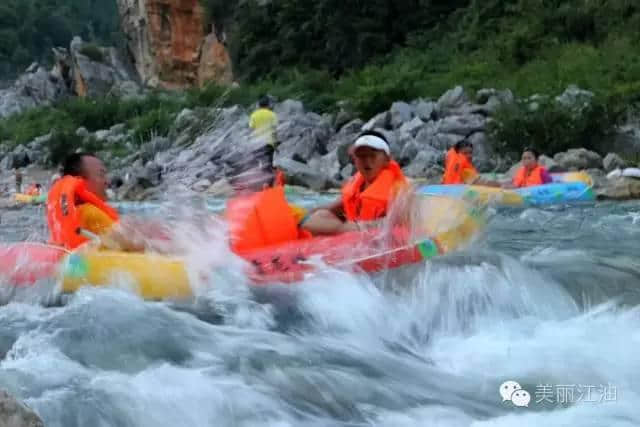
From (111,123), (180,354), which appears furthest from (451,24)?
(180,354)

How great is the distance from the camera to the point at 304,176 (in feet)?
52.8

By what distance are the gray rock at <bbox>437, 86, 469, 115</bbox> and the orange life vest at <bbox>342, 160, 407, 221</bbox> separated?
12.7m

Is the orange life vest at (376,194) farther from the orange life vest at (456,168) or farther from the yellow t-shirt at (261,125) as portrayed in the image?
the orange life vest at (456,168)

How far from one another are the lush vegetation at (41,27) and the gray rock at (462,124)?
6315 centimetres

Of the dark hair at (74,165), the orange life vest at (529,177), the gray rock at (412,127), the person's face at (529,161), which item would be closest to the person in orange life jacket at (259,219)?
the dark hair at (74,165)

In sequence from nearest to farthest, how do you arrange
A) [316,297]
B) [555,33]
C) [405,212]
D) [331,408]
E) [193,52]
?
[331,408]
[316,297]
[405,212]
[555,33]
[193,52]

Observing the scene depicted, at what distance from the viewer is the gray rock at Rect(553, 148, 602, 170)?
48.3 ft

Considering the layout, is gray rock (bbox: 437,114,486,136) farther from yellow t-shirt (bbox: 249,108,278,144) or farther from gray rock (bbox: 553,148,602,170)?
yellow t-shirt (bbox: 249,108,278,144)

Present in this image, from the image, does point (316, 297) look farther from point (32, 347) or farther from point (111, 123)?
point (111, 123)

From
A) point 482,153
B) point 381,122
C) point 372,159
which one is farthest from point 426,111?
point 372,159

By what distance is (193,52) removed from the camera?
132 feet

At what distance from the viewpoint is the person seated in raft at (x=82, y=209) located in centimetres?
600

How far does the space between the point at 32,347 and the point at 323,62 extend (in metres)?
25.4

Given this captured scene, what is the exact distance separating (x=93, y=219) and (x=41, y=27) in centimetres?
8501
